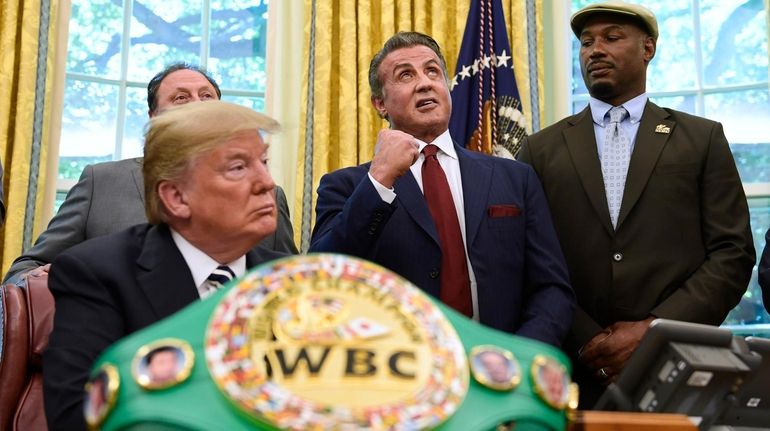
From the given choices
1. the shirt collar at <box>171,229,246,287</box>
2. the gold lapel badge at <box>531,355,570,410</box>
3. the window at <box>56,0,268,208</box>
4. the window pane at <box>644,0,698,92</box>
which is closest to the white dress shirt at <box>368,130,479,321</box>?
the shirt collar at <box>171,229,246,287</box>

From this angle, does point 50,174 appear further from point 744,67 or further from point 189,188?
point 744,67

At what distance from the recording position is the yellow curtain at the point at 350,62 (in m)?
4.93

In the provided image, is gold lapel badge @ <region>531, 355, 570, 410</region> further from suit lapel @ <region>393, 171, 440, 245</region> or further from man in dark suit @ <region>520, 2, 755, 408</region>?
man in dark suit @ <region>520, 2, 755, 408</region>

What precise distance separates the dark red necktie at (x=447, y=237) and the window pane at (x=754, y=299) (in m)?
3.02

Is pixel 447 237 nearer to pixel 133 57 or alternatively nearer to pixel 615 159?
pixel 615 159

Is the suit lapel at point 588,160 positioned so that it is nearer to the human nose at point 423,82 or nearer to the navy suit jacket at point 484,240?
the navy suit jacket at point 484,240

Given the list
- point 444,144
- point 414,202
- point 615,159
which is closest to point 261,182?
point 414,202

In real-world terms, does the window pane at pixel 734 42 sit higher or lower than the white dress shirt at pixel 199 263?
higher

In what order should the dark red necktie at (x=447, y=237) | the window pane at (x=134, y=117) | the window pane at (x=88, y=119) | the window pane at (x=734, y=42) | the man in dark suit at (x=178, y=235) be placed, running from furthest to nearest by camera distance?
the window pane at (x=734, y=42) < the window pane at (x=134, y=117) < the window pane at (x=88, y=119) < the dark red necktie at (x=447, y=237) < the man in dark suit at (x=178, y=235)

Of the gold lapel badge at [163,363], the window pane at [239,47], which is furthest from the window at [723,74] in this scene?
the gold lapel badge at [163,363]

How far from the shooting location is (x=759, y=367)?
157cm

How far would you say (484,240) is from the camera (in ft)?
8.04

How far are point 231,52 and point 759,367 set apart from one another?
4.23 metres

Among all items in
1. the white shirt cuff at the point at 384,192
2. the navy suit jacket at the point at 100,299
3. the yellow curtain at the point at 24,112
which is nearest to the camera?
the navy suit jacket at the point at 100,299
